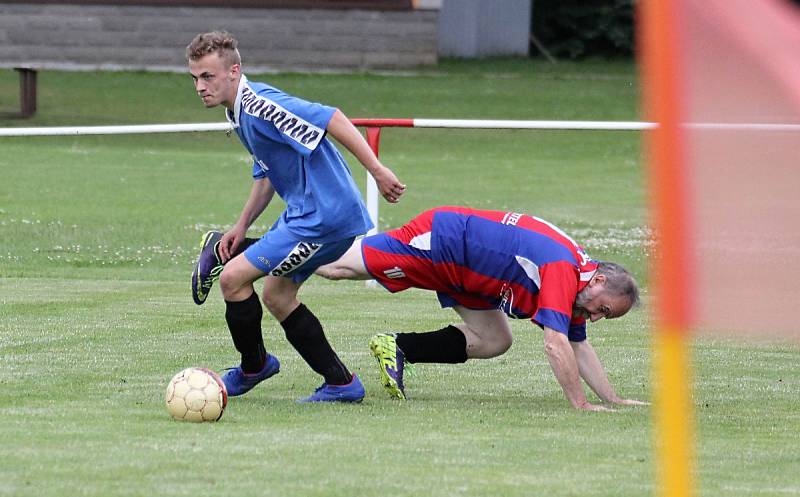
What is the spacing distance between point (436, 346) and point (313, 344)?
839mm

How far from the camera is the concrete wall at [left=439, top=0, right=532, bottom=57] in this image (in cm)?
3962

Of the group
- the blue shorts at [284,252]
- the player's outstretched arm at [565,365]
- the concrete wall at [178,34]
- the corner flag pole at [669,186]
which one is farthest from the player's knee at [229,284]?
the concrete wall at [178,34]

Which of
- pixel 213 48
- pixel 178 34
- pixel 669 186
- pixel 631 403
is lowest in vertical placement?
pixel 178 34

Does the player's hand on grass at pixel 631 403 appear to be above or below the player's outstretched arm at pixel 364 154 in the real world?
below

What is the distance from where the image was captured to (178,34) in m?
34.9

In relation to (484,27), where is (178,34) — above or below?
above

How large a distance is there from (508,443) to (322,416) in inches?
40.5

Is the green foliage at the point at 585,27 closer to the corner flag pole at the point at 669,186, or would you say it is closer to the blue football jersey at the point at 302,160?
the blue football jersey at the point at 302,160

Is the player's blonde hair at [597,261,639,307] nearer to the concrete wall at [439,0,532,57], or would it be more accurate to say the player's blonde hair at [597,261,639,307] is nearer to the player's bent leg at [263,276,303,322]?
the player's bent leg at [263,276,303,322]

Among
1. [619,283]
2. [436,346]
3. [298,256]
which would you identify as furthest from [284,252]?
[619,283]

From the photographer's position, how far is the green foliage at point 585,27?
42125 mm

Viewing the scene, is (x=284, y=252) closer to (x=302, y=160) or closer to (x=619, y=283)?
(x=302, y=160)

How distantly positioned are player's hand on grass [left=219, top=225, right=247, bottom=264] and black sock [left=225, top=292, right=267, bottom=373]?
0.30 m

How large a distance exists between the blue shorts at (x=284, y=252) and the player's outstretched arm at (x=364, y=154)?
44 centimetres
